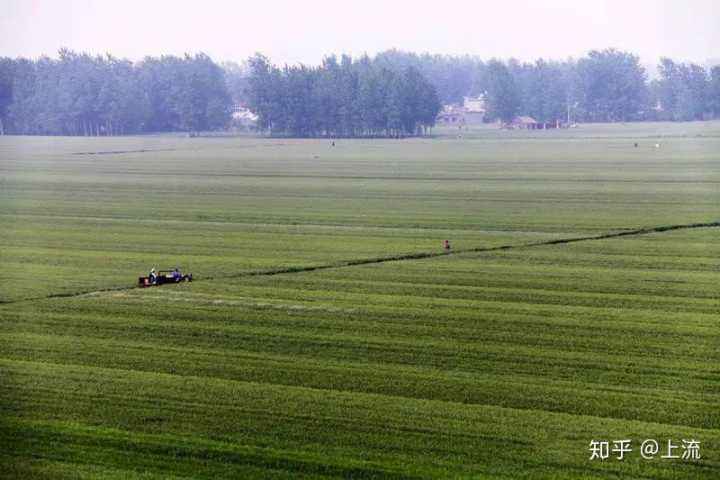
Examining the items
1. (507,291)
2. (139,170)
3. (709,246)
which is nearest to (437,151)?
(139,170)

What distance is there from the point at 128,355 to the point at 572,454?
1058 cm

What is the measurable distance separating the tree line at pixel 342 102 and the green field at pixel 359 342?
118919 mm

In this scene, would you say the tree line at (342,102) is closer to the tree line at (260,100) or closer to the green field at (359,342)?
the tree line at (260,100)

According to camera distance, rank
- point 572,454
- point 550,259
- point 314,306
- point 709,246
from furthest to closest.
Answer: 1. point 709,246
2. point 550,259
3. point 314,306
4. point 572,454

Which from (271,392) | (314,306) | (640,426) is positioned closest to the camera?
(640,426)

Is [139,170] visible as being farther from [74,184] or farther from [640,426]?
[640,426]

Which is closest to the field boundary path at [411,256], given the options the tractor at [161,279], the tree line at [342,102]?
the tractor at [161,279]

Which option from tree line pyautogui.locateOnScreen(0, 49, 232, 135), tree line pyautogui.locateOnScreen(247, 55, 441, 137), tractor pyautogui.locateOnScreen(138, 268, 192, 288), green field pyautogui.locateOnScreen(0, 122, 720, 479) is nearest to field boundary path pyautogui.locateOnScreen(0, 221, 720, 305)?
green field pyautogui.locateOnScreen(0, 122, 720, 479)

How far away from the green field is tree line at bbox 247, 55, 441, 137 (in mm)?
118919

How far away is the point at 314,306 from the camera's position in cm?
2994

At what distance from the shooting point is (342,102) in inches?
7032

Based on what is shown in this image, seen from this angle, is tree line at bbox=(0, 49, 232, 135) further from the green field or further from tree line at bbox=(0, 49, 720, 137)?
the green field

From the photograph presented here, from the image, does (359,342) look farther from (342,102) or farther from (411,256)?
(342,102)

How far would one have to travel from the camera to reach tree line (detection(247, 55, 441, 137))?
176m
